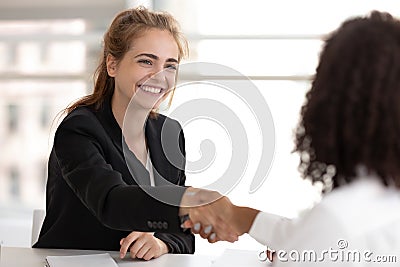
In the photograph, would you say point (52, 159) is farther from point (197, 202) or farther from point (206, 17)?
point (206, 17)

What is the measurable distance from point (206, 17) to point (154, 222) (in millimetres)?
2389

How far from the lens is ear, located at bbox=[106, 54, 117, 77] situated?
221 cm

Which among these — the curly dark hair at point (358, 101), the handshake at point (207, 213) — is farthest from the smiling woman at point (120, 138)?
the curly dark hair at point (358, 101)

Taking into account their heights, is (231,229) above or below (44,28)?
below

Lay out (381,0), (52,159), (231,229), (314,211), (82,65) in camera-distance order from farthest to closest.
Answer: (82,65)
(381,0)
(52,159)
(231,229)
(314,211)

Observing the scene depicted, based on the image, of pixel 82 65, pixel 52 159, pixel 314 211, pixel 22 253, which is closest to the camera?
pixel 314 211

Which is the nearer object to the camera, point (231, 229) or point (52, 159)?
point (231, 229)

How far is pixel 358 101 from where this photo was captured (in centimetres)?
115

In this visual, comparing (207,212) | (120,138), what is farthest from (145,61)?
(207,212)

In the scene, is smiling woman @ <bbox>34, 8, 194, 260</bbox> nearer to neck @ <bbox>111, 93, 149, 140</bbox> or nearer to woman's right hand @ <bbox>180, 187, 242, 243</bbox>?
neck @ <bbox>111, 93, 149, 140</bbox>

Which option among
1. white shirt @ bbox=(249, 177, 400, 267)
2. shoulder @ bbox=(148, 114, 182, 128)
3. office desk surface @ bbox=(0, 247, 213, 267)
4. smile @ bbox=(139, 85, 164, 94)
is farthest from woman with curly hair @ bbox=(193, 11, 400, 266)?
shoulder @ bbox=(148, 114, 182, 128)

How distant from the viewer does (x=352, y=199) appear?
1146 millimetres

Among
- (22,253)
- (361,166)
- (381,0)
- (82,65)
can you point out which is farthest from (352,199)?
(82,65)

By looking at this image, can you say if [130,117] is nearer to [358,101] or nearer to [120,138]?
[120,138]
